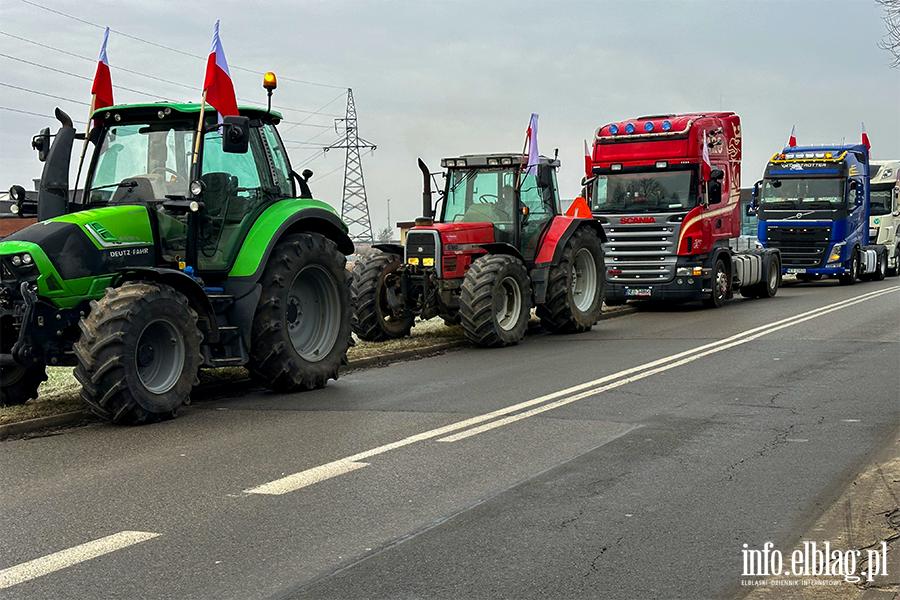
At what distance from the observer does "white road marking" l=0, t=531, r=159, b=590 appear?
5.00 metres

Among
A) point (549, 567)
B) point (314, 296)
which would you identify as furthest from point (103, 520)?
point (314, 296)

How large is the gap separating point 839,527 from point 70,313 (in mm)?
6392

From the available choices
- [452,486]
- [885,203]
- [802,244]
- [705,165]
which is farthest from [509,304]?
[885,203]

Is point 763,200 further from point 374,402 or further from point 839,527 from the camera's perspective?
point 839,527

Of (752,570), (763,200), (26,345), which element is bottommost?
(752,570)

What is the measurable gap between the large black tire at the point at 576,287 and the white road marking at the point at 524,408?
2542mm

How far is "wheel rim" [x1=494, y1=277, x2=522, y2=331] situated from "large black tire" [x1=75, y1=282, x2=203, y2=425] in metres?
Result: 6.57

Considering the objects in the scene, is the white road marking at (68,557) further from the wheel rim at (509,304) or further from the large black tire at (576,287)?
the large black tire at (576,287)

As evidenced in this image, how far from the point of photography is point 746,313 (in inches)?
782

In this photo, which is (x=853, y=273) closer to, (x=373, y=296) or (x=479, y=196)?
(x=479, y=196)

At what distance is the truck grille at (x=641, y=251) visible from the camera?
67.9ft

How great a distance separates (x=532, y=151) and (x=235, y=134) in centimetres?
700

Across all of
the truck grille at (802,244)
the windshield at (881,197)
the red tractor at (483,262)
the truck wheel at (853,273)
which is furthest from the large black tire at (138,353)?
the windshield at (881,197)

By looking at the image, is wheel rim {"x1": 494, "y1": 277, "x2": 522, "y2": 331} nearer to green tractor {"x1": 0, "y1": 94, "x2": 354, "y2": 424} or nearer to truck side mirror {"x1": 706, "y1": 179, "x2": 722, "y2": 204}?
green tractor {"x1": 0, "y1": 94, "x2": 354, "y2": 424}
